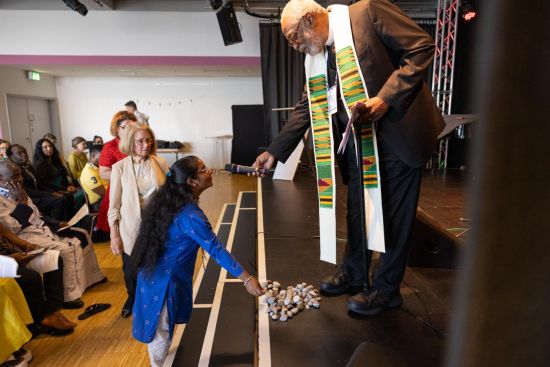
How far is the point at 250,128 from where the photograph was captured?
9.33 metres

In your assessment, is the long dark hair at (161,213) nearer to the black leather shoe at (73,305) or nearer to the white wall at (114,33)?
the black leather shoe at (73,305)

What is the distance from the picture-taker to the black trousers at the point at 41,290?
2.25 meters

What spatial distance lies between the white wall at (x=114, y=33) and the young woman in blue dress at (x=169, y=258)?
5.45 metres

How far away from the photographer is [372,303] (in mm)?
1584

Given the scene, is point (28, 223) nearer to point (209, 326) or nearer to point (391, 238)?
point (209, 326)

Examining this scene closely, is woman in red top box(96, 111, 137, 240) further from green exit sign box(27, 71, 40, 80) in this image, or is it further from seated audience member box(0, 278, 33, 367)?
green exit sign box(27, 71, 40, 80)

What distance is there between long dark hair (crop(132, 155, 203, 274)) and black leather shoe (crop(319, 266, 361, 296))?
0.80 metres

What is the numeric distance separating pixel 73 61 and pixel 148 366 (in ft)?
20.0

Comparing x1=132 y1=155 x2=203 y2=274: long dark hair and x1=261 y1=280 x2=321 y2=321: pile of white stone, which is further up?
x1=132 y1=155 x2=203 y2=274: long dark hair

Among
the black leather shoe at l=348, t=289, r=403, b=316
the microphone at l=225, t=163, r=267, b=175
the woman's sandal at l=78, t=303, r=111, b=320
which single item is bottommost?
the woman's sandal at l=78, t=303, r=111, b=320

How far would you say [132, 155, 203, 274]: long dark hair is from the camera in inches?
66.2

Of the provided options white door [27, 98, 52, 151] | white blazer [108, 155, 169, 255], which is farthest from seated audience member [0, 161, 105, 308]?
white door [27, 98, 52, 151]

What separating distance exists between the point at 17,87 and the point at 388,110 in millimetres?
8904

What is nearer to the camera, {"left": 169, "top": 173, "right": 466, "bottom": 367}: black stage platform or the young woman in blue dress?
{"left": 169, "top": 173, "right": 466, "bottom": 367}: black stage platform
